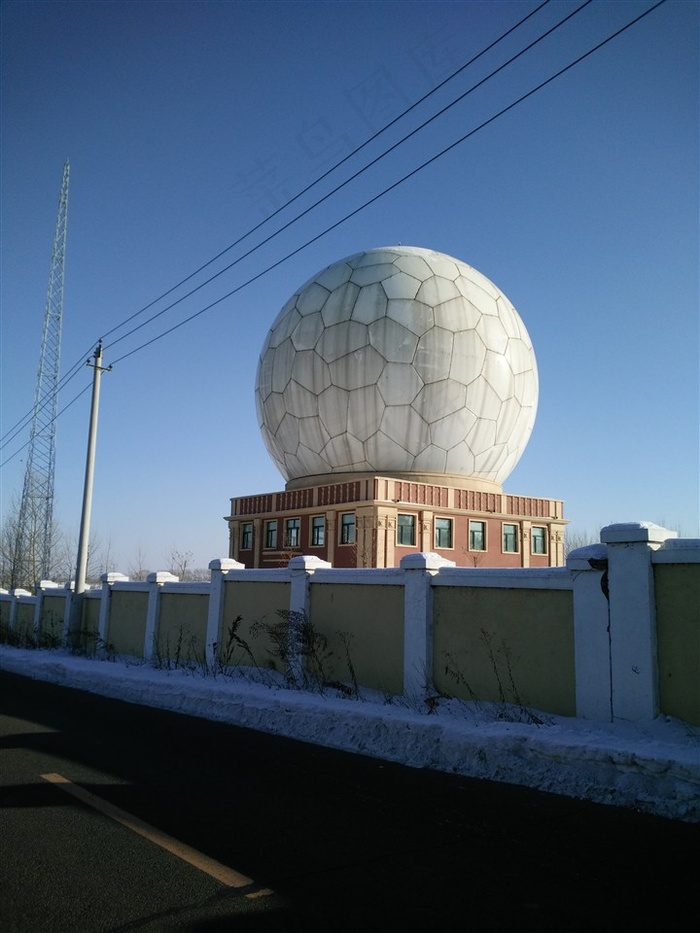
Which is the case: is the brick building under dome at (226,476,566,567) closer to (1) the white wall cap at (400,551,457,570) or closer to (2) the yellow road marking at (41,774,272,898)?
(1) the white wall cap at (400,551,457,570)

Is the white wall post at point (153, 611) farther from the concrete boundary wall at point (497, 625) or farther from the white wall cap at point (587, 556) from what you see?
the white wall cap at point (587, 556)

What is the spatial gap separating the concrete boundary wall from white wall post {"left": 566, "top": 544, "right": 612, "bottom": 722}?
0.01 meters

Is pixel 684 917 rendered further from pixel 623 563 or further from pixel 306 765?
pixel 623 563

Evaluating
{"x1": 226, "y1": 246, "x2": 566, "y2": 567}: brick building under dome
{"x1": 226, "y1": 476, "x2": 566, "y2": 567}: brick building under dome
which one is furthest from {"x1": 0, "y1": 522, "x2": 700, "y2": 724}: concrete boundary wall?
{"x1": 226, "y1": 246, "x2": 566, "y2": 567}: brick building under dome

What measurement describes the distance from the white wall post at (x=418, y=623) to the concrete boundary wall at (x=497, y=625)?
0.06 feet

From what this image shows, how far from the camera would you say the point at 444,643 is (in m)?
10.5

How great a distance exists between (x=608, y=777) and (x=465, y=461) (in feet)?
84.4

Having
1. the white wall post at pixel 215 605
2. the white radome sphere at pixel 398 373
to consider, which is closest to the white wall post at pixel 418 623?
the white wall post at pixel 215 605

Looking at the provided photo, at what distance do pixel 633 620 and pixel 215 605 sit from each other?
9.48 m

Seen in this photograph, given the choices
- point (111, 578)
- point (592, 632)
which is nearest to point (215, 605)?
point (111, 578)

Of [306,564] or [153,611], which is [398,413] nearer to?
[153,611]

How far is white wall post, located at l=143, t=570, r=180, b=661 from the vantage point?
681 inches

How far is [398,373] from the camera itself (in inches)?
1177

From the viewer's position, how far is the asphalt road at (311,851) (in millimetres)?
3734
